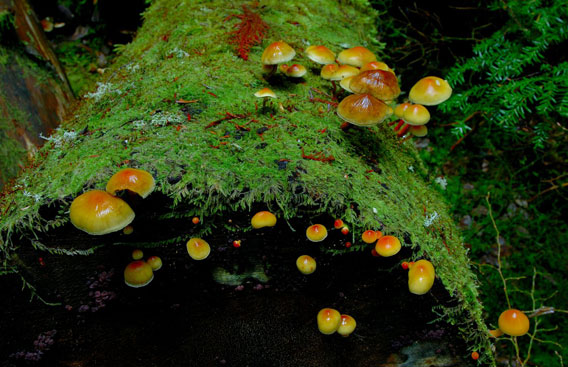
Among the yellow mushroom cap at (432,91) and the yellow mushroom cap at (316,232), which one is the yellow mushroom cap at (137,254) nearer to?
the yellow mushroom cap at (316,232)

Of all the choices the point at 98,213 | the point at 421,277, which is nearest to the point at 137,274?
the point at 98,213

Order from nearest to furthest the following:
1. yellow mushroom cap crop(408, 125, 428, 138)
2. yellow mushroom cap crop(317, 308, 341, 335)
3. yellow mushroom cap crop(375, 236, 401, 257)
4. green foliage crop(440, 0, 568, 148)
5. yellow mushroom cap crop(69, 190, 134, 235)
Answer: yellow mushroom cap crop(69, 190, 134, 235) → yellow mushroom cap crop(375, 236, 401, 257) → yellow mushroom cap crop(317, 308, 341, 335) → yellow mushroom cap crop(408, 125, 428, 138) → green foliage crop(440, 0, 568, 148)

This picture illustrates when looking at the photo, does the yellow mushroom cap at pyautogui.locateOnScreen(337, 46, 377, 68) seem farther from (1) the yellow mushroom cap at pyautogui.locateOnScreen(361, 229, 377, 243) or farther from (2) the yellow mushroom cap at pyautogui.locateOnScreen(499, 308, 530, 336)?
(2) the yellow mushroom cap at pyautogui.locateOnScreen(499, 308, 530, 336)

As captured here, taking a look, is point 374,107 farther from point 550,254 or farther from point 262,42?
point 550,254

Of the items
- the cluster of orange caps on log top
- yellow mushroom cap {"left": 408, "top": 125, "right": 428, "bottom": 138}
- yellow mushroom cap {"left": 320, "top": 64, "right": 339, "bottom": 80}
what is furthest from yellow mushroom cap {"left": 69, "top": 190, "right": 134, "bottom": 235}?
yellow mushroom cap {"left": 408, "top": 125, "right": 428, "bottom": 138}

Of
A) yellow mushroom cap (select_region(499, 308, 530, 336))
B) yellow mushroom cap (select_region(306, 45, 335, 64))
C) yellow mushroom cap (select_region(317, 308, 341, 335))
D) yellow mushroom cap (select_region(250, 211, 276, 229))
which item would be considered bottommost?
yellow mushroom cap (select_region(499, 308, 530, 336))

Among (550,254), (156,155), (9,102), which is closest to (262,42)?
(156,155)

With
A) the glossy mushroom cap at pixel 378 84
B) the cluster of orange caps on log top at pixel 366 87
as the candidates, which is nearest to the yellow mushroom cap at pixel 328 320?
the cluster of orange caps on log top at pixel 366 87
